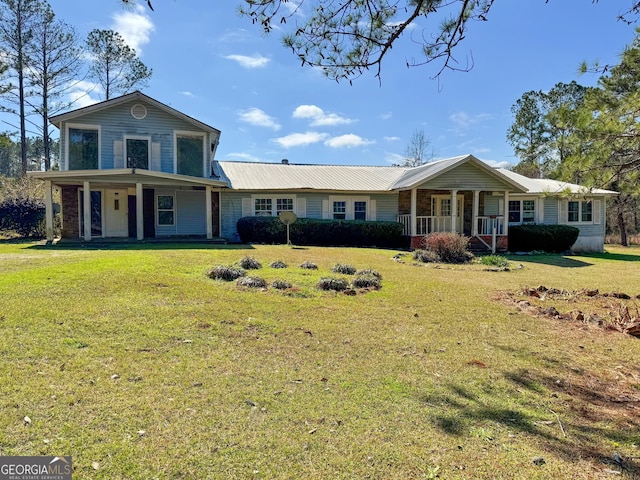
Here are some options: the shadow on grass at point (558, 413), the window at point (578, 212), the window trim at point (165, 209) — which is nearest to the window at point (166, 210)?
the window trim at point (165, 209)

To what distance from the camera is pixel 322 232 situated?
61.2ft

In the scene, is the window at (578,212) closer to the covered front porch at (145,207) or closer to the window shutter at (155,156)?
the covered front porch at (145,207)

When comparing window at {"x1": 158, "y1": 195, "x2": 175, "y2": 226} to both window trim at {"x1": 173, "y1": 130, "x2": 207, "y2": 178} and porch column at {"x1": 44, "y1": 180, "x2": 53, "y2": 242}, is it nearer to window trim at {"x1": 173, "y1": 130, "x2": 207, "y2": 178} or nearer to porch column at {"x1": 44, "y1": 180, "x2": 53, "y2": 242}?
window trim at {"x1": 173, "y1": 130, "x2": 207, "y2": 178}

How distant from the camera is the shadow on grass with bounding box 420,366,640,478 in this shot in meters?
3.16

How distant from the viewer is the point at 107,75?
97.2 feet

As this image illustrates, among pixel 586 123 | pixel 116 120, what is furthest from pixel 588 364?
pixel 116 120

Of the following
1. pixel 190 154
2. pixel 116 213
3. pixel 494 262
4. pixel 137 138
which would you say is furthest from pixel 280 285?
pixel 116 213

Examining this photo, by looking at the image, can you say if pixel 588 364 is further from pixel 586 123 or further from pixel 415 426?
pixel 586 123

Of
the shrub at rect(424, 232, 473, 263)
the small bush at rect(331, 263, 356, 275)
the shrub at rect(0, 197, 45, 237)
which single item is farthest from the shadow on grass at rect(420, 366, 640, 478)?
the shrub at rect(0, 197, 45, 237)

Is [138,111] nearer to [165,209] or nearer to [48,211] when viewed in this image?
[165,209]

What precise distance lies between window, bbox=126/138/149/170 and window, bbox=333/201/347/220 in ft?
29.6

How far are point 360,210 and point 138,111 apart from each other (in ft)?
37.3

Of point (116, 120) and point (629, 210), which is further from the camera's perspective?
point (629, 210)

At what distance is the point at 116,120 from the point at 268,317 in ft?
50.0
